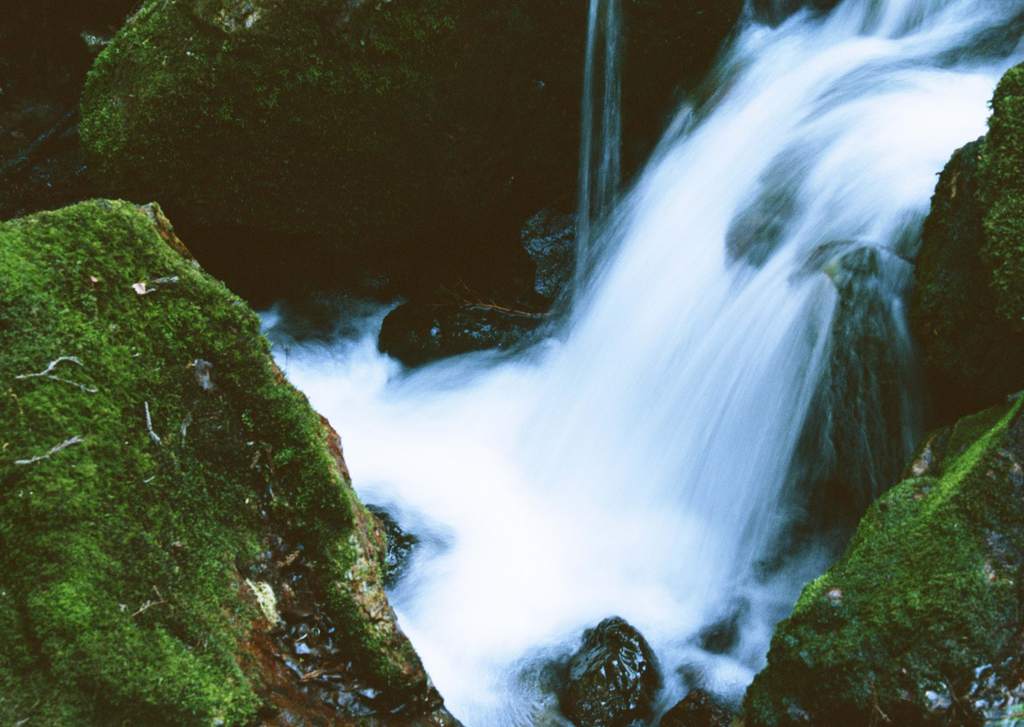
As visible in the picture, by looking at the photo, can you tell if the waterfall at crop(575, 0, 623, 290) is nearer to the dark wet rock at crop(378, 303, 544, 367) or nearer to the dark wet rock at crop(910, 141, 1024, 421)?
the dark wet rock at crop(378, 303, 544, 367)

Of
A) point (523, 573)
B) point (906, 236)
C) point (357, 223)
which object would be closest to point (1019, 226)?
point (906, 236)

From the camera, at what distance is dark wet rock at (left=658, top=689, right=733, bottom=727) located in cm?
362

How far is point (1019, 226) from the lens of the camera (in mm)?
3262

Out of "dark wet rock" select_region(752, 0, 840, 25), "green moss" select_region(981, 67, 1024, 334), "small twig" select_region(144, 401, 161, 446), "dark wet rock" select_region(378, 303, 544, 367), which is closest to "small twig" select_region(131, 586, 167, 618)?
"small twig" select_region(144, 401, 161, 446)

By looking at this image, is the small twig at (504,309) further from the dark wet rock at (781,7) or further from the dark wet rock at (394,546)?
the dark wet rock at (781,7)

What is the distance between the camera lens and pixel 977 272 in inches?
139

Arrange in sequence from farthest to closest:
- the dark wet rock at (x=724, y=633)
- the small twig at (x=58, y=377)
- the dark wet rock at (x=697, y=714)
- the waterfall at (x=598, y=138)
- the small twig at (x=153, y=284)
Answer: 1. the waterfall at (x=598, y=138)
2. the dark wet rock at (x=724, y=633)
3. the dark wet rock at (x=697, y=714)
4. the small twig at (x=153, y=284)
5. the small twig at (x=58, y=377)

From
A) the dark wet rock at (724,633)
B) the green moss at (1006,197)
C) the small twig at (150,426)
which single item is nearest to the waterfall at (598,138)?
the dark wet rock at (724,633)

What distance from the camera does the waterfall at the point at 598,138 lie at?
20.0 ft

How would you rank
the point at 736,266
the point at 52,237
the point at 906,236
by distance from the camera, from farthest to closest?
the point at 736,266
the point at 906,236
the point at 52,237

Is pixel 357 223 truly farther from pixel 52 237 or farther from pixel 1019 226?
pixel 1019 226

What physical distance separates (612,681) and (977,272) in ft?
7.57

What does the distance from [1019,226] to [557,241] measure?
12.0ft

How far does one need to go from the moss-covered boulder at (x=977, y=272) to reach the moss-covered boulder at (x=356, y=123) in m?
2.92
